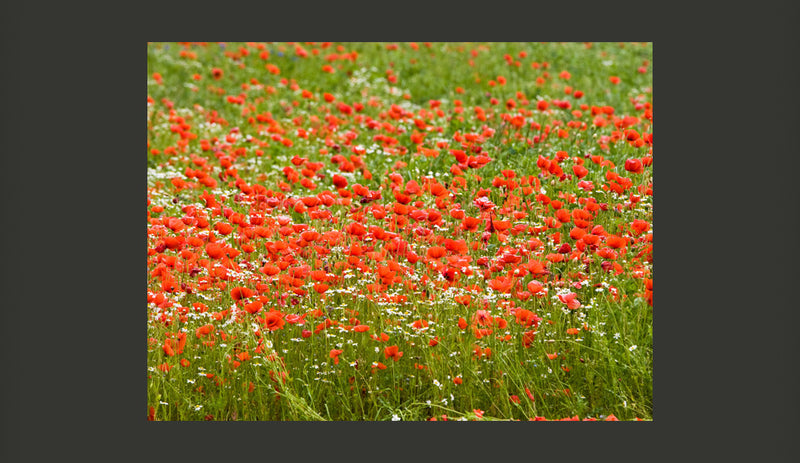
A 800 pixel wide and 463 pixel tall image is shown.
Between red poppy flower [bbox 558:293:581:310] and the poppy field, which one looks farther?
red poppy flower [bbox 558:293:581:310]

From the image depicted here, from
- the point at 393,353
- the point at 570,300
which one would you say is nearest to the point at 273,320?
the point at 393,353

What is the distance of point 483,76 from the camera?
7258mm

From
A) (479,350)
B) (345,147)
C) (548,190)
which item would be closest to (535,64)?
(345,147)

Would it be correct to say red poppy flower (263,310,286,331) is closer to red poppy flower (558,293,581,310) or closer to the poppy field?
the poppy field

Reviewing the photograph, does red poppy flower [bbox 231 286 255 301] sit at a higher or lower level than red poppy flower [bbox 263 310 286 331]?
higher

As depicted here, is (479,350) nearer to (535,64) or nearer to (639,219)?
(639,219)

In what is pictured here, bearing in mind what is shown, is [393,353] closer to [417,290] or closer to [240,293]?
[417,290]

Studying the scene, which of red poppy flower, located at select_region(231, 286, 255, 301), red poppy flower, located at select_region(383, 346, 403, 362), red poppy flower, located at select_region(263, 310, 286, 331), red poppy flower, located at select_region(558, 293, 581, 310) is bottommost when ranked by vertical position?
red poppy flower, located at select_region(383, 346, 403, 362)

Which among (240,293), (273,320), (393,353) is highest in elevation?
(240,293)

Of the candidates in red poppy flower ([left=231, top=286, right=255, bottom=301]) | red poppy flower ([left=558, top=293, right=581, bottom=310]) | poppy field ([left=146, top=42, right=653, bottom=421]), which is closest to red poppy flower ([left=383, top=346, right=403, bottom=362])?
poppy field ([left=146, top=42, right=653, bottom=421])

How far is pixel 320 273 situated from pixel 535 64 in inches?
153

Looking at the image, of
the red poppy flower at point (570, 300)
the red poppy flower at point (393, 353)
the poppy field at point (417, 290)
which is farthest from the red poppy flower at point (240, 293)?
the red poppy flower at point (570, 300)

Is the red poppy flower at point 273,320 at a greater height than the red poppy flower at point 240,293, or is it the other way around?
the red poppy flower at point 240,293

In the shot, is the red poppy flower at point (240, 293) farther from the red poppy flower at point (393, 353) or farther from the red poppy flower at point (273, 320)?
the red poppy flower at point (393, 353)
